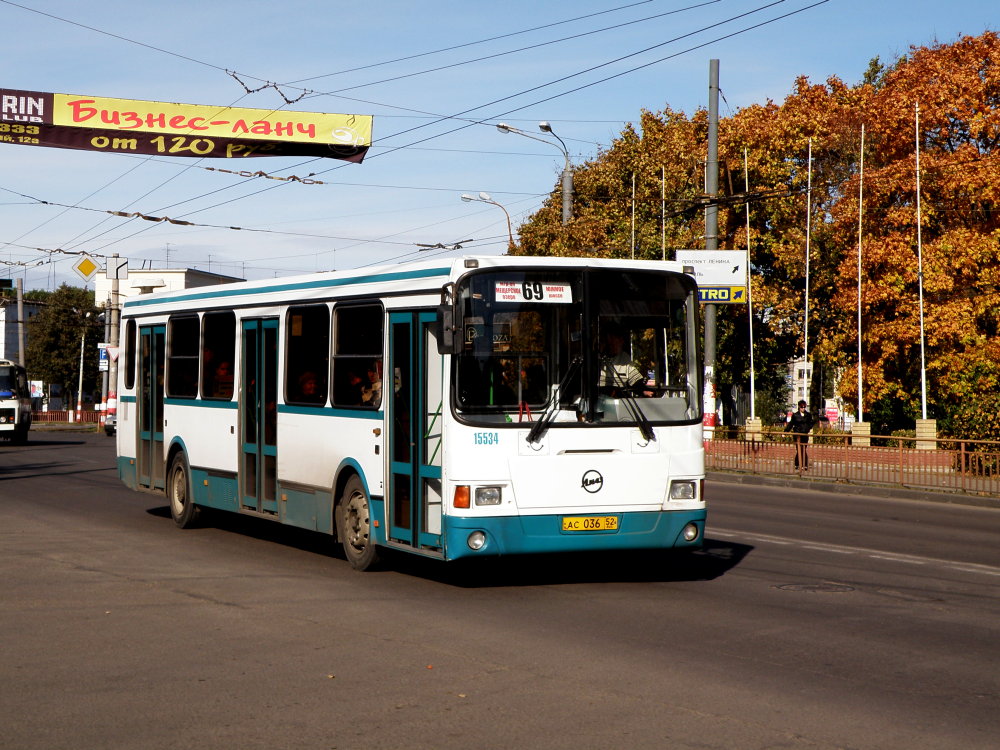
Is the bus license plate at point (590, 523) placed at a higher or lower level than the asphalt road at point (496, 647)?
higher

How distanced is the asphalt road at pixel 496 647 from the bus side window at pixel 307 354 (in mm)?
1634

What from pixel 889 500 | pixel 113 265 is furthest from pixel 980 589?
pixel 113 265

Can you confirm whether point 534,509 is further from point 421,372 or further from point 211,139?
point 211,139

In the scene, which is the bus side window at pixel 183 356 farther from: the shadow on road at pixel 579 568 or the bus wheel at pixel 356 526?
the shadow on road at pixel 579 568

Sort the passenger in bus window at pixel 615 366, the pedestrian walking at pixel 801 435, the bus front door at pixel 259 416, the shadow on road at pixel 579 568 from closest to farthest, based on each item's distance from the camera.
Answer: the passenger in bus window at pixel 615 366, the shadow on road at pixel 579 568, the bus front door at pixel 259 416, the pedestrian walking at pixel 801 435

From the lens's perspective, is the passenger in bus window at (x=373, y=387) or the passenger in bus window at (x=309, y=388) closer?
the passenger in bus window at (x=373, y=387)

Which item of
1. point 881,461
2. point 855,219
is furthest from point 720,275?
point 855,219

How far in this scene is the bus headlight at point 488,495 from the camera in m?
10.7

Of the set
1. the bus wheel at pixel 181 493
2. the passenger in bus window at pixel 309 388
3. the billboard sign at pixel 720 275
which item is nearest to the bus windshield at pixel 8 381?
the billboard sign at pixel 720 275

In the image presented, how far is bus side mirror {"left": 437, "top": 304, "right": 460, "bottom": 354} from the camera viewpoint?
34.3ft

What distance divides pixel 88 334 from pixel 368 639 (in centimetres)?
9982

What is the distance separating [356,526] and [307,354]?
1947mm

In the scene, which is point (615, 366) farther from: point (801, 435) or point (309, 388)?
point (801, 435)

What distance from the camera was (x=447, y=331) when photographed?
10500mm
